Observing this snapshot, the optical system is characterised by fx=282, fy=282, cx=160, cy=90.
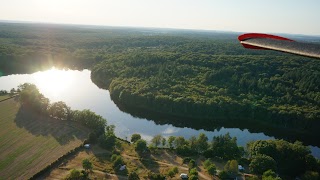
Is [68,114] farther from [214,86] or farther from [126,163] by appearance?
[214,86]

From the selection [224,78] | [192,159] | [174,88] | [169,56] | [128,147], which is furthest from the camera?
[169,56]

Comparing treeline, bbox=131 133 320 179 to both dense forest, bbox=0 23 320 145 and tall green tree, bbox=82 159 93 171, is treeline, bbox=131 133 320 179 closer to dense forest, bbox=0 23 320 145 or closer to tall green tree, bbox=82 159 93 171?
tall green tree, bbox=82 159 93 171

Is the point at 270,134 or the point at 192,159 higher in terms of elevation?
the point at 192,159

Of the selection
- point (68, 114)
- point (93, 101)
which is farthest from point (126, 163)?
point (93, 101)

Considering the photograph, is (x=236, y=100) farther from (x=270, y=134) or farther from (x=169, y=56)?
(x=169, y=56)

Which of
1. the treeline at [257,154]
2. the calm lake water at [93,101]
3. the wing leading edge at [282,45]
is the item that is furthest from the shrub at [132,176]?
the wing leading edge at [282,45]

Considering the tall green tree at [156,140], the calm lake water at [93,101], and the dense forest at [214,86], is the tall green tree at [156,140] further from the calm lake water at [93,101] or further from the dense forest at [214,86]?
the dense forest at [214,86]

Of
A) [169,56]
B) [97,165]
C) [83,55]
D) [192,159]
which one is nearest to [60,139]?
[97,165]
